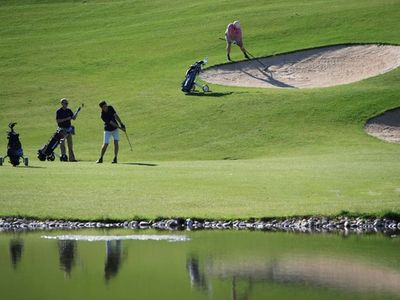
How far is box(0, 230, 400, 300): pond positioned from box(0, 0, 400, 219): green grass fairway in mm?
2194

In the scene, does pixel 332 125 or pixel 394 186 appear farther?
pixel 332 125

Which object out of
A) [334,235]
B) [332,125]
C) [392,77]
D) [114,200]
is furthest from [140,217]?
[392,77]

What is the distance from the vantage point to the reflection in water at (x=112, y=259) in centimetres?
2092

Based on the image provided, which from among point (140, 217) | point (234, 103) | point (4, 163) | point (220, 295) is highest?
point (234, 103)

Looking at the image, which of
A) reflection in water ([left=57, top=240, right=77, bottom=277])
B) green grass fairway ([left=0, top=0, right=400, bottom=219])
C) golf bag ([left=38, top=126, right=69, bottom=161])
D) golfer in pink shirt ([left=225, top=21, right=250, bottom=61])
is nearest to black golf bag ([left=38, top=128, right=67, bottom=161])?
golf bag ([left=38, top=126, right=69, bottom=161])

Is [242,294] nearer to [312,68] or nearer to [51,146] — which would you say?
[51,146]

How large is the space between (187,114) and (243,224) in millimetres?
21633

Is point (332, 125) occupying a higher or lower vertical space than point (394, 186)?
higher

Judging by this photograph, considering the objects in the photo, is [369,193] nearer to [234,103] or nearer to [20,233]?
[20,233]

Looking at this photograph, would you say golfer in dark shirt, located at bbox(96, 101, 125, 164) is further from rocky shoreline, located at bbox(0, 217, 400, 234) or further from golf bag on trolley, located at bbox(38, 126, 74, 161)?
rocky shoreline, located at bbox(0, 217, 400, 234)

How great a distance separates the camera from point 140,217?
26.5 meters

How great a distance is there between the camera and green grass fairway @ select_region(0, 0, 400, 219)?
28.2 m

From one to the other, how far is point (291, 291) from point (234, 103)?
29512mm

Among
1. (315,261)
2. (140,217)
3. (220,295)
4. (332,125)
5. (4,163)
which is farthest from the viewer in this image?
(332,125)
